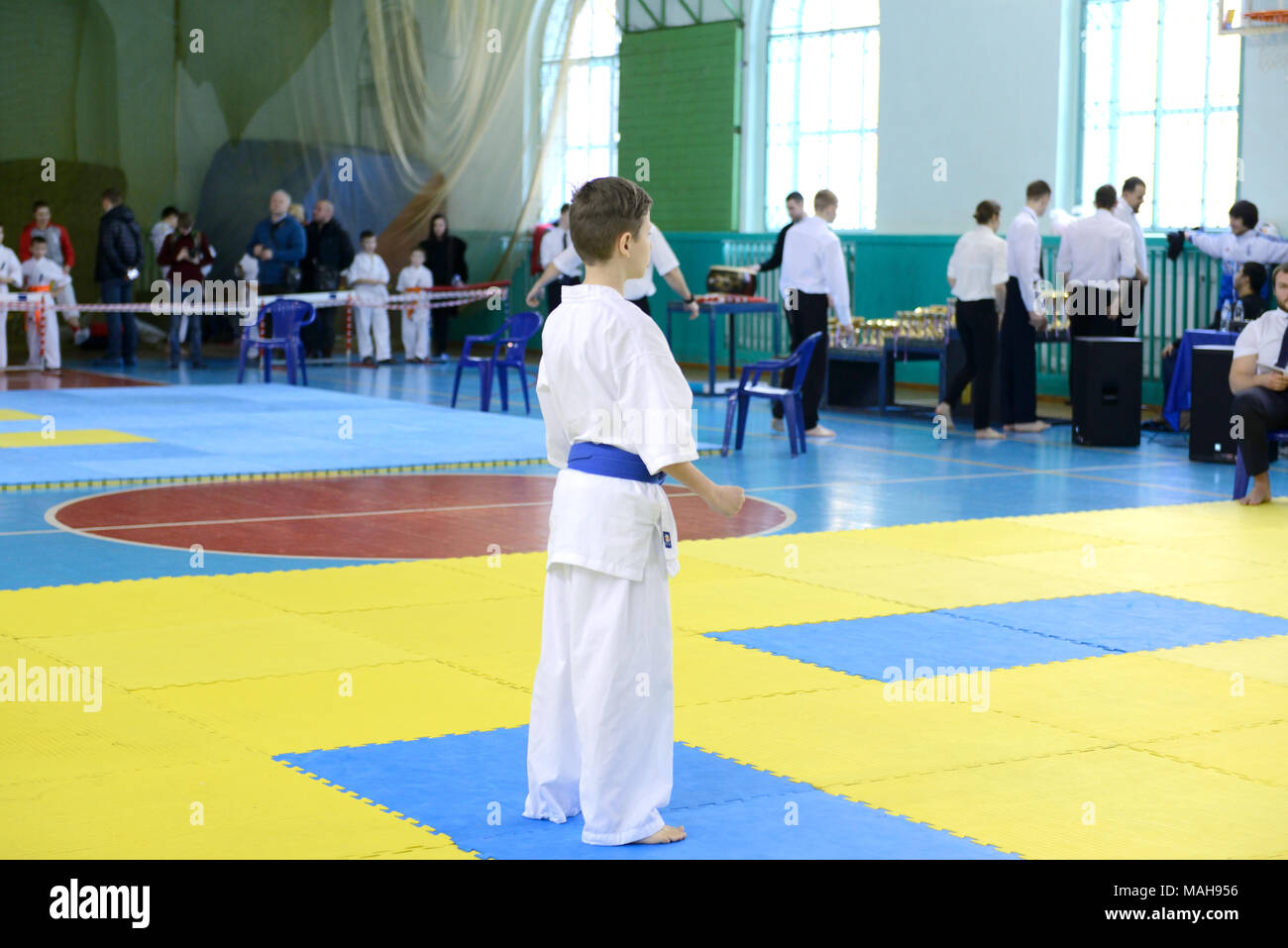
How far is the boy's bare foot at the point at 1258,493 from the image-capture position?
10.2 meters

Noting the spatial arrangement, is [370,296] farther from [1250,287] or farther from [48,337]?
[1250,287]

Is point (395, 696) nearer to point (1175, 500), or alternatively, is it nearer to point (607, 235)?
point (607, 235)

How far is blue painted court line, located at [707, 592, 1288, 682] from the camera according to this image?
247 inches

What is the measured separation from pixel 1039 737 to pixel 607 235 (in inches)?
86.1

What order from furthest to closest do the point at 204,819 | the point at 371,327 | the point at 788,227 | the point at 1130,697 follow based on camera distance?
the point at 371,327 < the point at 788,227 < the point at 1130,697 < the point at 204,819

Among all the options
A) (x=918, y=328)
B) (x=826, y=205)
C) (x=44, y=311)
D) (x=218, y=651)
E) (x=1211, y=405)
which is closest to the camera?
(x=218, y=651)

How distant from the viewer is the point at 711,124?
68.5 feet

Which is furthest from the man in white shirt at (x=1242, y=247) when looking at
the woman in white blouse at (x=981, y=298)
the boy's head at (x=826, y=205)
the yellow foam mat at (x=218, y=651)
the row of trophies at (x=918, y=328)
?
the yellow foam mat at (x=218, y=651)

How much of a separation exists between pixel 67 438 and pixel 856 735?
30.5 feet

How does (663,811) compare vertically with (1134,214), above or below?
below

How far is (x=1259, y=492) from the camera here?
10.3 meters

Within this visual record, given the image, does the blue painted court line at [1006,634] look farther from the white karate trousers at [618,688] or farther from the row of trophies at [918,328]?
the row of trophies at [918,328]

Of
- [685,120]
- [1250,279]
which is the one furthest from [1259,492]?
[685,120]
